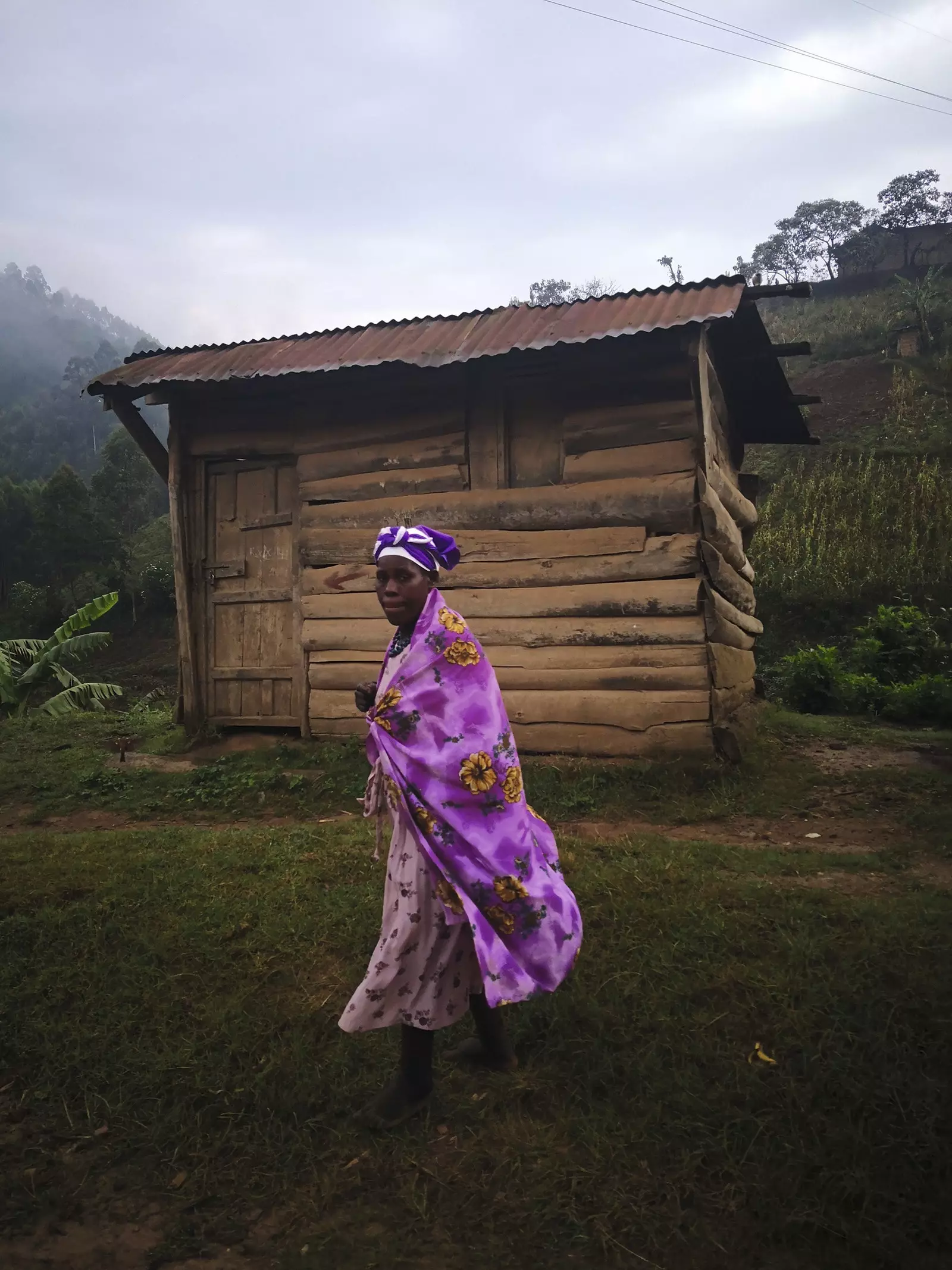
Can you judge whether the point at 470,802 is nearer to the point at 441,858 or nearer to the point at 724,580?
the point at 441,858

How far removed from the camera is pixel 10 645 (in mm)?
14359

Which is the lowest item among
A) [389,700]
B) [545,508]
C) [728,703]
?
[728,703]

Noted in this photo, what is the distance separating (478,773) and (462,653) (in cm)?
37

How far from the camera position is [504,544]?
6.64 meters

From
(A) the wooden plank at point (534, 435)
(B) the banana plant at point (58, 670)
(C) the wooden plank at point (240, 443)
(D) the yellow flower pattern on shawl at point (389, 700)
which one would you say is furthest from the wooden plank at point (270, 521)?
(D) the yellow flower pattern on shawl at point (389, 700)

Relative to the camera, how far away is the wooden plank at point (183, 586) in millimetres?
7789

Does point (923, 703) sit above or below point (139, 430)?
below

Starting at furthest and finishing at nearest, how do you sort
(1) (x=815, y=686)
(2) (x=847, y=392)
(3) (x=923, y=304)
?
(3) (x=923, y=304), (2) (x=847, y=392), (1) (x=815, y=686)

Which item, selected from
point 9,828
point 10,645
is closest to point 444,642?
point 9,828

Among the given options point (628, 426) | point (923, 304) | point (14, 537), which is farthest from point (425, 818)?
point (14, 537)

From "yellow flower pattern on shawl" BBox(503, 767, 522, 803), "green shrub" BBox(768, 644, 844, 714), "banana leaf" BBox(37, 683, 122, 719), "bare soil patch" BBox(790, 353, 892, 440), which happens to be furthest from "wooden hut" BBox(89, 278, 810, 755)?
"bare soil patch" BBox(790, 353, 892, 440)

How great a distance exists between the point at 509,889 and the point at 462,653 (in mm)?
739

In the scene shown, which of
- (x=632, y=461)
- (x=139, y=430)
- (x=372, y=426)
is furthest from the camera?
(x=139, y=430)

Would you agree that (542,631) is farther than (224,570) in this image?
No
